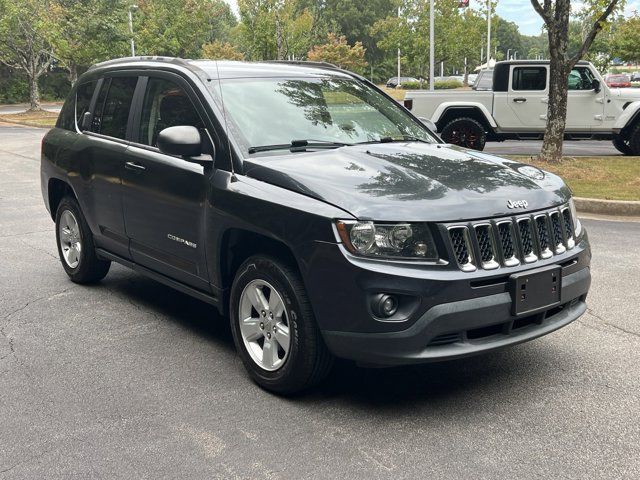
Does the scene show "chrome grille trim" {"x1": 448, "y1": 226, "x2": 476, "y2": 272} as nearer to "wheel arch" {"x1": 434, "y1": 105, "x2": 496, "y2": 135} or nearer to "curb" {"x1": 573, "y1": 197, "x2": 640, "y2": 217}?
"curb" {"x1": 573, "y1": 197, "x2": 640, "y2": 217}

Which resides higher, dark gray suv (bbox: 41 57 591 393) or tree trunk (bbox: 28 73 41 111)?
dark gray suv (bbox: 41 57 591 393)

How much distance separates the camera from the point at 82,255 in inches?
242

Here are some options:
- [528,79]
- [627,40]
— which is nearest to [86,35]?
[528,79]

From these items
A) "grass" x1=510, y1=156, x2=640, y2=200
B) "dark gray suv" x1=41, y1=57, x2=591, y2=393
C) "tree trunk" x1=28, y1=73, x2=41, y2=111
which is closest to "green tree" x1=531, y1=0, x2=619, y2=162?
"grass" x1=510, y1=156, x2=640, y2=200

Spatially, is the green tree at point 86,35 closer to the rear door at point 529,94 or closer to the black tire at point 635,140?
the rear door at point 529,94

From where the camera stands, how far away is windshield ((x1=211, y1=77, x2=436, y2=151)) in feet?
14.9

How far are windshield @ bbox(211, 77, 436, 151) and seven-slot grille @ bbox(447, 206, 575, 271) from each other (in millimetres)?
1355

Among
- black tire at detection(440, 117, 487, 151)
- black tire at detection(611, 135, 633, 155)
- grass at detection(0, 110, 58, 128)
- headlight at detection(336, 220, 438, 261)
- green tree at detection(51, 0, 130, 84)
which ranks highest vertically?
green tree at detection(51, 0, 130, 84)

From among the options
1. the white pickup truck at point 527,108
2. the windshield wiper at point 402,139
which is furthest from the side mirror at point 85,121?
the white pickup truck at point 527,108

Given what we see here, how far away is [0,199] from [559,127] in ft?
31.0

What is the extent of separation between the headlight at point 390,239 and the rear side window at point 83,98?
348 centimetres

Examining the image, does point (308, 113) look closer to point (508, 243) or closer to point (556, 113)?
point (508, 243)

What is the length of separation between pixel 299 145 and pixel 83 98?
2.69 meters

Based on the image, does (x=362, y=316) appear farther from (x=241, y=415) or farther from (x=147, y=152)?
(x=147, y=152)
